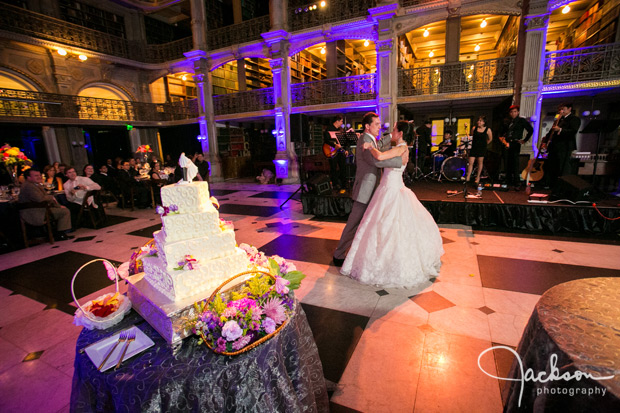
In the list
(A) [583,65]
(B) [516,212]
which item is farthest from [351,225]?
(A) [583,65]

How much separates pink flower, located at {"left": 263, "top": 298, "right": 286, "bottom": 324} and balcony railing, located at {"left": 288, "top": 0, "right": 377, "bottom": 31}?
11.7 metres

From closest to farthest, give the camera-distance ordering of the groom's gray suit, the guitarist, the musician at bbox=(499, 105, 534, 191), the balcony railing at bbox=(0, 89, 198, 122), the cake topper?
the cake topper, the groom's gray suit, the musician at bbox=(499, 105, 534, 191), the guitarist, the balcony railing at bbox=(0, 89, 198, 122)

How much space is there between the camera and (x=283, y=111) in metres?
11.8

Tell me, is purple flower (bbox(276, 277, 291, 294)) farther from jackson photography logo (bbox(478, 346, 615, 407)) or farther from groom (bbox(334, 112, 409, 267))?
groom (bbox(334, 112, 409, 267))

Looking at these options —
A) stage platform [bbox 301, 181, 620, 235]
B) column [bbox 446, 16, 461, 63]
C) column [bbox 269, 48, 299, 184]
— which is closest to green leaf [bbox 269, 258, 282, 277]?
stage platform [bbox 301, 181, 620, 235]

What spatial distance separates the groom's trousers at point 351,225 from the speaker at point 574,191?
4.15m

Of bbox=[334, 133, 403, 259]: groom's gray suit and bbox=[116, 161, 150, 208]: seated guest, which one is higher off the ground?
bbox=[334, 133, 403, 259]: groom's gray suit

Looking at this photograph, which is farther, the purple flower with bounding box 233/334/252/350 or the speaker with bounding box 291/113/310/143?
the speaker with bounding box 291/113/310/143

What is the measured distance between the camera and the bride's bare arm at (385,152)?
3.06 meters

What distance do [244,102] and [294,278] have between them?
511 inches

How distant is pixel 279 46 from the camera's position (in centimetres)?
1138

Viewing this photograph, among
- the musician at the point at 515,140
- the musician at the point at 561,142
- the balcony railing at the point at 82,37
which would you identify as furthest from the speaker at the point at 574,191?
the balcony railing at the point at 82,37

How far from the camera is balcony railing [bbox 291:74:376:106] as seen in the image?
1072cm

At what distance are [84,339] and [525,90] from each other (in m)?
10.9
